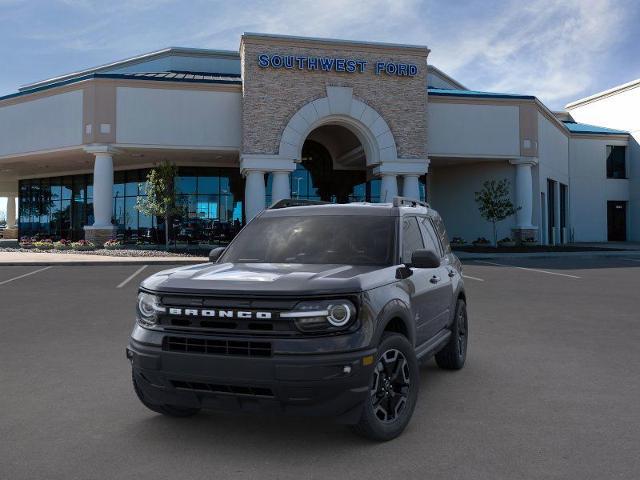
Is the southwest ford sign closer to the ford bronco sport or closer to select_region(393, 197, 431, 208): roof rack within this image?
select_region(393, 197, 431, 208): roof rack

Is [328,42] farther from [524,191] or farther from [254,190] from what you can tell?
[524,191]

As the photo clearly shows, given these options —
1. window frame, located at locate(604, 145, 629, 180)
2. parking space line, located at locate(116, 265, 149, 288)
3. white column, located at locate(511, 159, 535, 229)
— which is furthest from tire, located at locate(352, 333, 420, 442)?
window frame, located at locate(604, 145, 629, 180)

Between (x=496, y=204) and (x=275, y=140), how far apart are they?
488 inches

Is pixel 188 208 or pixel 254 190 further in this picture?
pixel 188 208

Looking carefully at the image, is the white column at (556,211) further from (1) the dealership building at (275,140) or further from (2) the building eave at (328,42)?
(2) the building eave at (328,42)

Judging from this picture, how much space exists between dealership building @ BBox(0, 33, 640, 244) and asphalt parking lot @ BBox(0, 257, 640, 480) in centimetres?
2121

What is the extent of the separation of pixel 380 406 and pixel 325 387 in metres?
0.70

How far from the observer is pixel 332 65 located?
28562 millimetres

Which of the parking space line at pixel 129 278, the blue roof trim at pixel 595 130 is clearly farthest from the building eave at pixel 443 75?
the parking space line at pixel 129 278

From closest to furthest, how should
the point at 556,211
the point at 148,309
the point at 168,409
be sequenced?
the point at 148,309, the point at 168,409, the point at 556,211

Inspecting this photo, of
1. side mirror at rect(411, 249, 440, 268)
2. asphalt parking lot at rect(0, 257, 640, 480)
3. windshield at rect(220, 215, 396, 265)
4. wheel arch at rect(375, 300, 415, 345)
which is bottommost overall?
asphalt parking lot at rect(0, 257, 640, 480)

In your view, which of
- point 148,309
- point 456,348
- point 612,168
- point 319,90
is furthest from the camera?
point 612,168

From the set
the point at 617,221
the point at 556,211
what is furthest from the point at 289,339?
the point at 617,221

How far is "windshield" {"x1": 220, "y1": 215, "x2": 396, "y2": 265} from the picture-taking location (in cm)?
497
